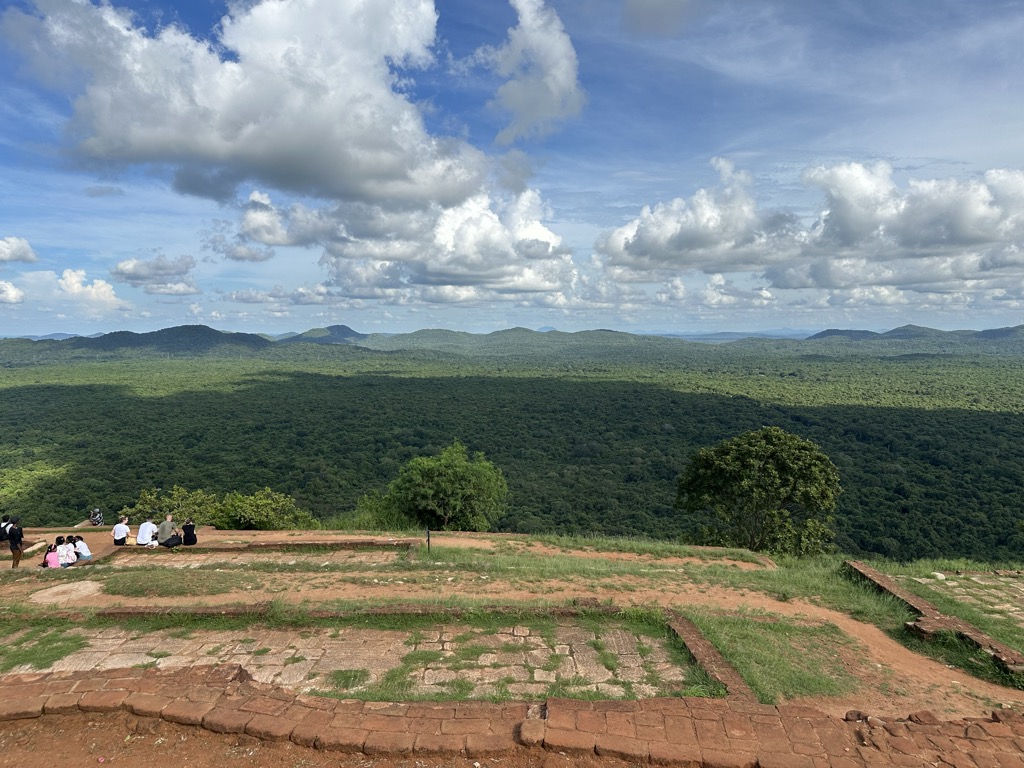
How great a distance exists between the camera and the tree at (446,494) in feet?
72.4

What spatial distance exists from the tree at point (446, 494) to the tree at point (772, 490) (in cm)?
912

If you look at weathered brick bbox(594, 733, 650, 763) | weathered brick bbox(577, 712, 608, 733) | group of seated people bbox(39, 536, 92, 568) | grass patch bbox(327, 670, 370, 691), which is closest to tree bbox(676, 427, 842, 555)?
weathered brick bbox(577, 712, 608, 733)

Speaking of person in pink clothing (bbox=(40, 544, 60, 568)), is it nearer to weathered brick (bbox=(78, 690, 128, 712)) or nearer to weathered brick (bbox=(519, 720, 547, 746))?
weathered brick (bbox=(78, 690, 128, 712))

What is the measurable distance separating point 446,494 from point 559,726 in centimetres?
1719

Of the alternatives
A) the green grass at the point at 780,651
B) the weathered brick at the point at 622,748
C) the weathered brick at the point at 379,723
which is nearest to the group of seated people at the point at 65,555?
the weathered brick at the point at 379,723

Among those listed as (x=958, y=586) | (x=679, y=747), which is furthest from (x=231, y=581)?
(x=958, y=586)

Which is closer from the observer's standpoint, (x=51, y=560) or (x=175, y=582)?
(x=175, y=582)

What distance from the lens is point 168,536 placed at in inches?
527

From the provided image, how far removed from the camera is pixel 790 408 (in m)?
78.2

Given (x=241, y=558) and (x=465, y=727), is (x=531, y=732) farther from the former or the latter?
(x=241, y=558)

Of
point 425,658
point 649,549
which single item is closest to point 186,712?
point 425,658

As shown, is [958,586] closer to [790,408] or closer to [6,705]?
[6,705]

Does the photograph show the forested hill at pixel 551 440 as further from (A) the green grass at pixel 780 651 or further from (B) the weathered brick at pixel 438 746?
(B) the weathered brick at pixel 438 746

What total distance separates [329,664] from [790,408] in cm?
8350
